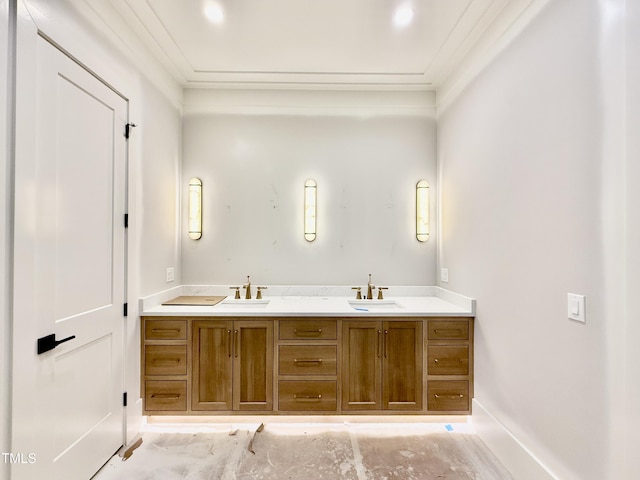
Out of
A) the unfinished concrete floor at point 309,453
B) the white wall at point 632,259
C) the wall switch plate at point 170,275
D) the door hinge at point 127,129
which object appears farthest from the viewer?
the wall switch plate at point 170,275

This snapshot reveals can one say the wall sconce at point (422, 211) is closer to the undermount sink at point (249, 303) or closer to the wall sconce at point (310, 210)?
the wall sconce at point (310, 210)

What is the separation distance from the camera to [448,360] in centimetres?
237

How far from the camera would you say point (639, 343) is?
3.71 feet

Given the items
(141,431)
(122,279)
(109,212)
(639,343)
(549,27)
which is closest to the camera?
(639,343)

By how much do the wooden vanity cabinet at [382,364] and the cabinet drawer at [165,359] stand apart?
1.23 metres

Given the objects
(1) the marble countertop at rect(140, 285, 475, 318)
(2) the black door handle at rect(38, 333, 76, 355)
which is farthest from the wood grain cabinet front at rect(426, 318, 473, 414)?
(2) the black door handle at rect(38, 333, 76, 355)

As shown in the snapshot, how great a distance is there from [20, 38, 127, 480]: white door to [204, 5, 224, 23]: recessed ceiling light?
81 cm

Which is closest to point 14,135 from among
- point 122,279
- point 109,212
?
point 109,212

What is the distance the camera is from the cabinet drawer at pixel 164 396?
2299mm

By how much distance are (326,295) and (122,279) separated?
1680 mm

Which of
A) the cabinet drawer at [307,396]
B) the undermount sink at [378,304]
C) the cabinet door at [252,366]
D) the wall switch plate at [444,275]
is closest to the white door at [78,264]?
the cabinet door at [252,366]

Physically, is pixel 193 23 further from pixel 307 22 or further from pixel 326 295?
pixel 326 295

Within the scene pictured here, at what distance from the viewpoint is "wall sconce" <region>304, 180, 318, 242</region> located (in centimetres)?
295

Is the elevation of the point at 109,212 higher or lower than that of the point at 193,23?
lower
